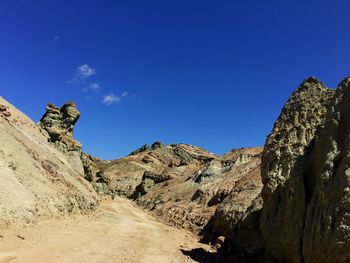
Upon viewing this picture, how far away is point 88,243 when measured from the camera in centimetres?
2350

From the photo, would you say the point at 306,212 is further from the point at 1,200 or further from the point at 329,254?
the point at 1,200

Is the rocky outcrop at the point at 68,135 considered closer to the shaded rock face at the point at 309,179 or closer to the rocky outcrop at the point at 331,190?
the shaded rock face at the point at 309,179

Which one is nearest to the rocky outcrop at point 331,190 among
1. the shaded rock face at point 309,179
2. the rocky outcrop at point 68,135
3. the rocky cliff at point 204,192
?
the shaded rock face at point 309,179

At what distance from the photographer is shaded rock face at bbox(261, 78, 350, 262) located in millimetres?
13367

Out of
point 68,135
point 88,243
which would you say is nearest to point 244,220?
point 88,243

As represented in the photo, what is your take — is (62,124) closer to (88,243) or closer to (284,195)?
(88,243)

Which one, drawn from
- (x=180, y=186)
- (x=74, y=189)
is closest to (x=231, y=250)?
(x=74, y=189)

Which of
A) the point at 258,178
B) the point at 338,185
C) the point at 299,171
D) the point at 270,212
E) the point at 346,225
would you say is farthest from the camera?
the point at 258,178

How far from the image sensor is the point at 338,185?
13.6 meters

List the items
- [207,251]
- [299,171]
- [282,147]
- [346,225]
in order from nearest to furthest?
[346,225] < [299,171] < [282,147] < [207,251]

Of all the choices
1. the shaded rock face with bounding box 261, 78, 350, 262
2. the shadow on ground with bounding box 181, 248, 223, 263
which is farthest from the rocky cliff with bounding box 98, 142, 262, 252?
the shaded rock face with bounding box 261, 78, 350, 262

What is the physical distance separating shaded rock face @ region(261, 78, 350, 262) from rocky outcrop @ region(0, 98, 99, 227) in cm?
1527

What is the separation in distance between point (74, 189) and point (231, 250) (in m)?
18.3

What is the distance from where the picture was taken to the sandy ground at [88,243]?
19.6m
